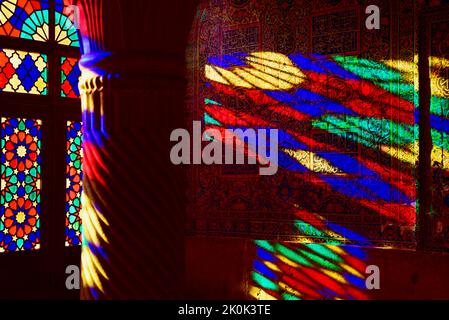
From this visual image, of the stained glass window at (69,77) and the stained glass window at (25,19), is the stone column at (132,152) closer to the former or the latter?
the stained glass window at (25,19)

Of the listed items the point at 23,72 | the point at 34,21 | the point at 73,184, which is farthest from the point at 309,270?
the point at 34,21

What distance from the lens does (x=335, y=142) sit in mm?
6133

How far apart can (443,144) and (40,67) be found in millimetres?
4132

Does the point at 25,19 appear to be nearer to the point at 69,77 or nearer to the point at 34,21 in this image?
the point at 34,21

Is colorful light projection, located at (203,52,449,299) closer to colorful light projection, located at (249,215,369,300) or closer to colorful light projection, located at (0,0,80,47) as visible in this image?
colorful light projection, located at (249,215,369,300)

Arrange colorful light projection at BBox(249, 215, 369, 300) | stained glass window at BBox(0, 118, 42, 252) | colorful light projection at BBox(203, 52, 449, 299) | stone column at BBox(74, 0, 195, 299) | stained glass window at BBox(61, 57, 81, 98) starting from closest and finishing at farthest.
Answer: stone column at BBox(74, 0, 195, 299), colorful light projection at BBox(203, 52, 449, 299), colorful light projection at BBox(249, 215, 369, 300), stained glass window at BBox(0, 118, 42, 252), stained glass window at BBox(61, 57, 81, 98)

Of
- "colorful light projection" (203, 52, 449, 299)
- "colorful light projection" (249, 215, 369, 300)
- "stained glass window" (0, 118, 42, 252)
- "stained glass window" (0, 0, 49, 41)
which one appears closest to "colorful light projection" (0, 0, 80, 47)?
"stained glass window" (0, 0, 49, 41)

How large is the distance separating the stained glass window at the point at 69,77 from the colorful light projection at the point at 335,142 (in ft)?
5.54

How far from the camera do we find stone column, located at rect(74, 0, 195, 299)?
2.70 meters

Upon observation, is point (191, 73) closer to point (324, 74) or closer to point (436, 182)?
point (324, 74)

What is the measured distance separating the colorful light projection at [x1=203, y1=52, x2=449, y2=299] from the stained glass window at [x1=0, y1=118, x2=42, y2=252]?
208cm

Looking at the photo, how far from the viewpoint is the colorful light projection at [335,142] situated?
18.7 ft

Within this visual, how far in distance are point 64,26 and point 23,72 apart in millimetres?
758

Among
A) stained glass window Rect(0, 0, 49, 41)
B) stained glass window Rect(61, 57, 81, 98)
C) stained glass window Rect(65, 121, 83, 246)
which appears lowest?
stained glass window Rect(65, 121, 83, 246)
